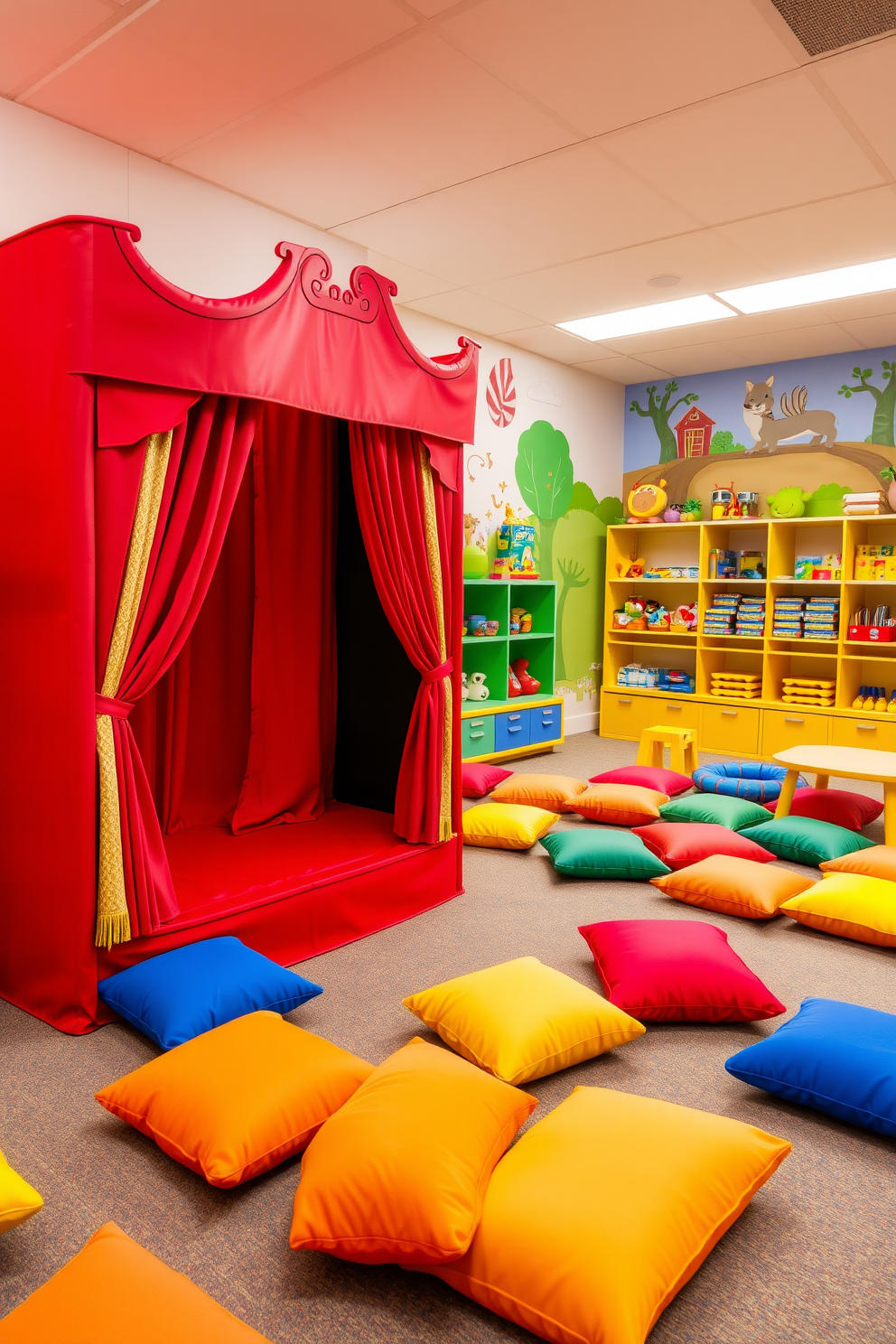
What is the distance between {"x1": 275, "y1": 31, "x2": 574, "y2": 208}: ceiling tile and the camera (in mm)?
3020

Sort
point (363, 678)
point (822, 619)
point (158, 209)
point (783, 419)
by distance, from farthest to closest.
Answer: point (783, 419), point (822, 619), point (363, 678), point (158, 209)

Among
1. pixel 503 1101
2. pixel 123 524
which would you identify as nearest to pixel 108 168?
pixel 123 524

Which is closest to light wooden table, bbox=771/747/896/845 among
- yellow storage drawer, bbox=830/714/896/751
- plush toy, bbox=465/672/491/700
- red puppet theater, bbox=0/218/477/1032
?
yellow storage drawer, bbox=830/714/896/751

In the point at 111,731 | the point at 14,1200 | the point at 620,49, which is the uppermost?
the point at 620,49

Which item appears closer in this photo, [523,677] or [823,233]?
[823,233]

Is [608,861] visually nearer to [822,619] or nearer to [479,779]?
[479,779]

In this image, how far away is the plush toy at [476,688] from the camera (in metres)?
6.08

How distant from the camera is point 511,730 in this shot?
6172mm

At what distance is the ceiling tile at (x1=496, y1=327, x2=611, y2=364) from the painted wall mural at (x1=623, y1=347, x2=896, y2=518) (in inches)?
41.0

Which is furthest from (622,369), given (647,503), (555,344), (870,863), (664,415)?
(870,863)

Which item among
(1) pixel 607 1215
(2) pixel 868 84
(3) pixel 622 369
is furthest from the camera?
(3) pixel 622 369

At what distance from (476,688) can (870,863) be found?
3.02 metres

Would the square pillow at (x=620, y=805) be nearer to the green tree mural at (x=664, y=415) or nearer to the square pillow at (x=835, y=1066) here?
the square pillow at (x=835, y=1066)

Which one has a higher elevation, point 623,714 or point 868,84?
point 868,84
